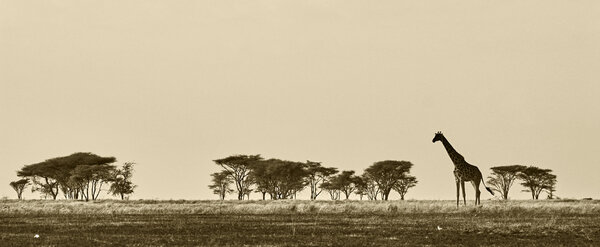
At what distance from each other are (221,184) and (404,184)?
77.2 ft

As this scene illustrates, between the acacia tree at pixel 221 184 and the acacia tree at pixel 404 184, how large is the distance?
2090 centimetres

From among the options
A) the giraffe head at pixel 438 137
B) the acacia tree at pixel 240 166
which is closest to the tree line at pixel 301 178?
the acacia tree at pixel 240 166

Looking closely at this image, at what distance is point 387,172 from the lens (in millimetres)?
102812

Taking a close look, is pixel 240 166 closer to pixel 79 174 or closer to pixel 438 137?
pixel 79 174

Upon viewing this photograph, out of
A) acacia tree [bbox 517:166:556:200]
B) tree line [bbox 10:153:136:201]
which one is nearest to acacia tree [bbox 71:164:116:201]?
tree line [bbox 10:153:136:201]

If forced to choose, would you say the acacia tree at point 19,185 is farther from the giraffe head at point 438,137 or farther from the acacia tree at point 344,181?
the giraffe head at point 438,137

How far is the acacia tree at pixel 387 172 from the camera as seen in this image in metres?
102

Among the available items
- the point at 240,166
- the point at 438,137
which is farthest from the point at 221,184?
the point at 438,137

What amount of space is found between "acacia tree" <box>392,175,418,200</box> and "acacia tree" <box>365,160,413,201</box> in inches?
40.0

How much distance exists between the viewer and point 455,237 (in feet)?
78.5

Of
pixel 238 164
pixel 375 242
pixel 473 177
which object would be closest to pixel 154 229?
pixel 375 242

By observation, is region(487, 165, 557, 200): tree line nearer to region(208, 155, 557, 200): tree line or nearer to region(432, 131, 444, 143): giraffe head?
region(208, 155, 557, 200): tree line

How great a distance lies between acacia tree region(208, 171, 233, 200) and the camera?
10840 cm

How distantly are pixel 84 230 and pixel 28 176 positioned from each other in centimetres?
8213
